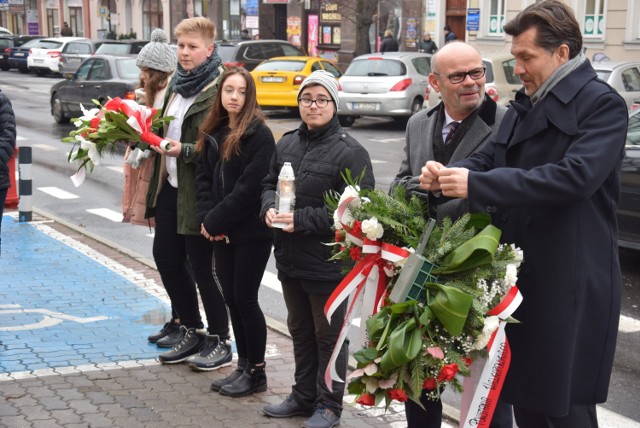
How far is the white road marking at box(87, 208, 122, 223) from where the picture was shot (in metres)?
12.5

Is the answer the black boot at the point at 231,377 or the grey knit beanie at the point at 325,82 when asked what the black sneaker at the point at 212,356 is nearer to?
the black boot at the point at 231,377

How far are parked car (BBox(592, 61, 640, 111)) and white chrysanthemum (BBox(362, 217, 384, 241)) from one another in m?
16.2

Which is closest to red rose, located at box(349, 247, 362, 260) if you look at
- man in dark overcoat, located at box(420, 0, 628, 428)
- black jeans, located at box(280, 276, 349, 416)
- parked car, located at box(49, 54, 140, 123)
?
man in dark overcoat, located at box(420, 0, 628, 428)

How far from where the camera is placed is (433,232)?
3.66m

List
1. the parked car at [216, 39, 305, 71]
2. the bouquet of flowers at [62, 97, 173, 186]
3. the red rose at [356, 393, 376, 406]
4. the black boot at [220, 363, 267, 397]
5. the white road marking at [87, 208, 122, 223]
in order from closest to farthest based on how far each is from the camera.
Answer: the red rose at [356, 393, 376, 406]
the black boot at [220, 363, 267, 397]
the bouquet of flowers at [62, 97, 173, 186]
the white road marking at [87, 208, 122, 223]
the parked car at [216, 39, 305, 71]

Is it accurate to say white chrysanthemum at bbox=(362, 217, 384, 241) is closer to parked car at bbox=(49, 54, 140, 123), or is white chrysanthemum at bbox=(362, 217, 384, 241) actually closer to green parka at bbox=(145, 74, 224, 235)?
green parka at bbox=(145, 74, 224, 235)

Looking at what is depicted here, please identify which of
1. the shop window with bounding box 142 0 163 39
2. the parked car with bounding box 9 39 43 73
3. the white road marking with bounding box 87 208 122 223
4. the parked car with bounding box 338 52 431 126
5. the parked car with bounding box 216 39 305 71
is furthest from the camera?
the shop window with bounding box 142 0 163 39

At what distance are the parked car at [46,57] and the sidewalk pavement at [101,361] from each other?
3477cm

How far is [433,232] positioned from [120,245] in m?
7.28

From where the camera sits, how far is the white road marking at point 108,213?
12.5m

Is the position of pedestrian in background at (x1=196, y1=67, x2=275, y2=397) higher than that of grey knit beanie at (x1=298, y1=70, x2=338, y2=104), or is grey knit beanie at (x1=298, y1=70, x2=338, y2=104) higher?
grey knit beanie at (x1=298, y1=70, x2=338, y2=104)

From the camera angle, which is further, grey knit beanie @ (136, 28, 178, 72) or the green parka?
grey knit beanie @ (136, 28, 178, 72)

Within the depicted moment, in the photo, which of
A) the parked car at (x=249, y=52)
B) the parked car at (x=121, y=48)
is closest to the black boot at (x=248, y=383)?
the parked car at (x=249, y=52)

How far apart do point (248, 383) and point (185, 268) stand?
1091 mm
